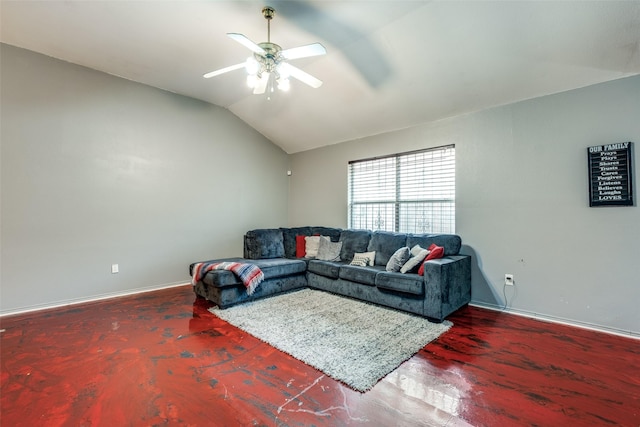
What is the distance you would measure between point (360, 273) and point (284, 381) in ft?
6.14

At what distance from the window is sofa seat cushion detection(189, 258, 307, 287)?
144 centimetres

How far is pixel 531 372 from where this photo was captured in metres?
2.10

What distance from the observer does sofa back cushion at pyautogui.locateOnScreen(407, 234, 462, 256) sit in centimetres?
361

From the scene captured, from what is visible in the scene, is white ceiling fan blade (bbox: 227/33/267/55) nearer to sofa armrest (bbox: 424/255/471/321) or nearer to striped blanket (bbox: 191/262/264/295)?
striped blanket (bbox: 191/262/264/295)

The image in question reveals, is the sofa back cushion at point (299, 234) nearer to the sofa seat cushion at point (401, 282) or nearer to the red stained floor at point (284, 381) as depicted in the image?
the sofa seat cushion at point (401, 282)

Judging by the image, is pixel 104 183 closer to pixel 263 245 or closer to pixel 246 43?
pixel 263 245

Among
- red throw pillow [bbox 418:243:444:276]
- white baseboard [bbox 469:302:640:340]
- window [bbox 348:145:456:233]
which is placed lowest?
white baseboard [bbox 469:302:640:340]

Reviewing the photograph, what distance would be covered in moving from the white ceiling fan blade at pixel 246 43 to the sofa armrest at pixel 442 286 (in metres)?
2.65

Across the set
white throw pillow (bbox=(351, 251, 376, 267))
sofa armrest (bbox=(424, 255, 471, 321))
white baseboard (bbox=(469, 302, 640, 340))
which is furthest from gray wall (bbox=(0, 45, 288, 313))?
white baseboard (bbox=(469, 302, 640, 340))

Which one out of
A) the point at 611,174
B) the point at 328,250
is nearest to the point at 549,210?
the point at 611,174

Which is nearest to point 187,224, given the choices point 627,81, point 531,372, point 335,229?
point 335,229

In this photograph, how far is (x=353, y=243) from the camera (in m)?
4.51

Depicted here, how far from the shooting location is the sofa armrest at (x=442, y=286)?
298 cm

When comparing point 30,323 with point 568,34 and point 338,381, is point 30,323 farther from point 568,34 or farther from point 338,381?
point 568,34
